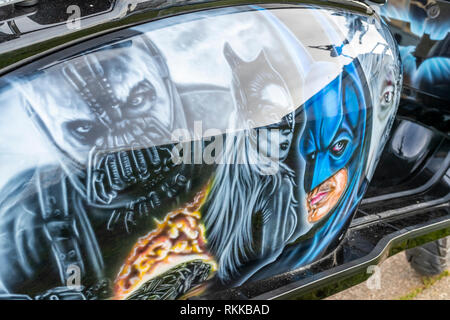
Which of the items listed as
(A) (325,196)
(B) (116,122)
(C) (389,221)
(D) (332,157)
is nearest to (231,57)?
(B) (116,122)

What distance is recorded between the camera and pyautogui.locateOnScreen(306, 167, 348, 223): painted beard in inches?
76.6

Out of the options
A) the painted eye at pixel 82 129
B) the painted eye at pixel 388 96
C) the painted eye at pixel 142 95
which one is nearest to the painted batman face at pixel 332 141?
the painted eye at pixel 388 96

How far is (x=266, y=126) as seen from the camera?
5.54 feet

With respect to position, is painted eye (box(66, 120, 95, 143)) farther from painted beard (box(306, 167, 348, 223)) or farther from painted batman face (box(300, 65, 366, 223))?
painted beard (box(306, 167, 348, 223))

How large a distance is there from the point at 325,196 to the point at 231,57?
66 centimetres

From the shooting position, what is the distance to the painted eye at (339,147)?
1916mm

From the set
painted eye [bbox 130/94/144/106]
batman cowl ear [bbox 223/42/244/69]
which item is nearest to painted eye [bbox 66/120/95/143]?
painted eye [bbox 130/94/144/106]

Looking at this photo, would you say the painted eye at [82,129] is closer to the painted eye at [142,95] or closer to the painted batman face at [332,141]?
the painted eye at [142,95]

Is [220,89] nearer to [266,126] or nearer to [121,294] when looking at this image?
[266,126]

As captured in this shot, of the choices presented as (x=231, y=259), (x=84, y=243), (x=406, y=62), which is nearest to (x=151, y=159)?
(x=84, y=243)

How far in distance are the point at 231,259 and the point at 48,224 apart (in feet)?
2.19

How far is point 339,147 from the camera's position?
194cm

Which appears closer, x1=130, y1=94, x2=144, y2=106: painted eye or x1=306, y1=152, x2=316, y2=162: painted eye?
x1=130, y1=94, x2=144, y2=106: painted eye

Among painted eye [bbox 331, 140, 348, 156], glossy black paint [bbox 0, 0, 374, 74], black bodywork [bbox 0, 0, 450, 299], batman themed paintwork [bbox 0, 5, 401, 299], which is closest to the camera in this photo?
batman themed paintwork [bbox 0, 5, 401, 299]
